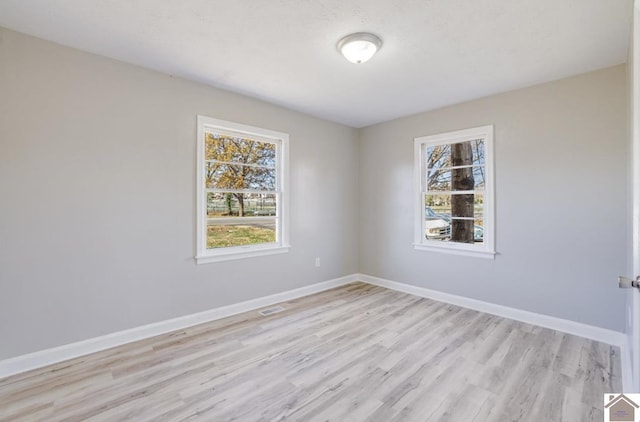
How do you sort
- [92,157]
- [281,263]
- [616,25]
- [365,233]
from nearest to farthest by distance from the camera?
[616,25], [92,157], [281,263], [365,233]

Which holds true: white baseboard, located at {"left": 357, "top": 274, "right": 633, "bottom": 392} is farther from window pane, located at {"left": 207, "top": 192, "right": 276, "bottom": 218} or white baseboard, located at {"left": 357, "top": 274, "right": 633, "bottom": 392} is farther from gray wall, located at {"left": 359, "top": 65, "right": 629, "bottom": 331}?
window pane, located at {"left": 207, "top": 192, "right": 276, "bottom": 218}

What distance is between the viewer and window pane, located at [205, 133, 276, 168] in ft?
10.8

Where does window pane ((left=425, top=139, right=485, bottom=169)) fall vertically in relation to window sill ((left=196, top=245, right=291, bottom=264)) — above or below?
above

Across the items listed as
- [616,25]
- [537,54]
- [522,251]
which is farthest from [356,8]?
[522,251]

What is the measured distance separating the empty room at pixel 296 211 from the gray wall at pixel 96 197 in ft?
0.05

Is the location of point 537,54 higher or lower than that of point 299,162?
higher

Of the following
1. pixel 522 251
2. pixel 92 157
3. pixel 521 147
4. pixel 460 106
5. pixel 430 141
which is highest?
pixel 460 106

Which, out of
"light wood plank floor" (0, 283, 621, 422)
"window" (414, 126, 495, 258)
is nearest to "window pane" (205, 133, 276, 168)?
"light wood plank floor" (0, 283, 621, 422)

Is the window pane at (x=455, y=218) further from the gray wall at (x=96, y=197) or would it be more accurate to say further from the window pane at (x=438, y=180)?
the gray wall at (x=96, y=197)

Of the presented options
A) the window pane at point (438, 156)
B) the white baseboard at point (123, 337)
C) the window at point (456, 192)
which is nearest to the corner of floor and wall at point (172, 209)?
the white baseboard at point (123, 337)

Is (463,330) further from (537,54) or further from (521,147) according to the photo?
(537,54)

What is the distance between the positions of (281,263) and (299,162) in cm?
143

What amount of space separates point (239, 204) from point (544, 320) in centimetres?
361

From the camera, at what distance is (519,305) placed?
3.23 meters
